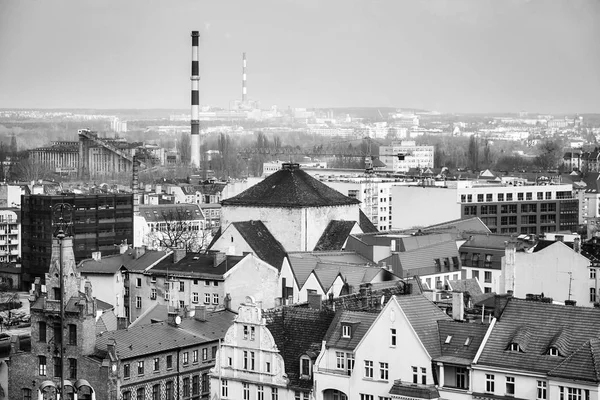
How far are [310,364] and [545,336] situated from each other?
6888 millimetres

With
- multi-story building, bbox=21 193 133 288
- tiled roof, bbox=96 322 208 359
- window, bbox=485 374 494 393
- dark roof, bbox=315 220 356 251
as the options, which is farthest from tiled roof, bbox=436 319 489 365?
multi-story building, bbox=21 193 133 288

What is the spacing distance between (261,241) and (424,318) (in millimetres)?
32054

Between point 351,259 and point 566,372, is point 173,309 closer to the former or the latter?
point 351,259

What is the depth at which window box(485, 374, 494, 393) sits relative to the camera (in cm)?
3450

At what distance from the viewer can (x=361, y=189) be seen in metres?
118

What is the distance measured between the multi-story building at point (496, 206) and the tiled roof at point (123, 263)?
3577 cm

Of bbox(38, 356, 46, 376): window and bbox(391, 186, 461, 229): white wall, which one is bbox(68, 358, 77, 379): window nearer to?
bbox(38, 356, 46, 376): window

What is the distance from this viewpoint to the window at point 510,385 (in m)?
34.2

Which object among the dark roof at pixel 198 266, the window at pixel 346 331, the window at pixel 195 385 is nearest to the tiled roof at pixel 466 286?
the dark roof at pixel 198 266

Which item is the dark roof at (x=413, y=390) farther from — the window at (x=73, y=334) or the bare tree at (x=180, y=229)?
the bare tree at (x=180, y=229)

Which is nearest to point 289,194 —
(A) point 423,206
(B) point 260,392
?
(A) point 423,206

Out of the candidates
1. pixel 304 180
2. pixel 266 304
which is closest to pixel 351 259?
pixel 266 304

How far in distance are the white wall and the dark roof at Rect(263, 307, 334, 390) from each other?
182 ft

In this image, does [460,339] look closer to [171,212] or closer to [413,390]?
[413,390]
